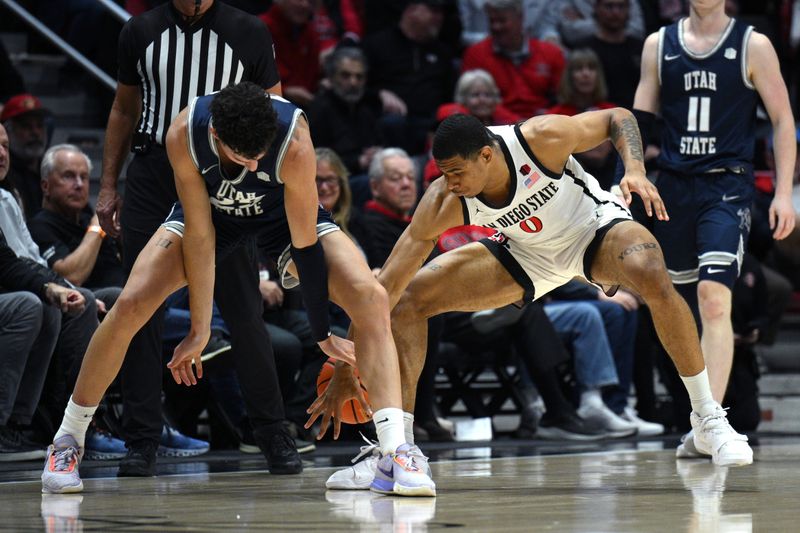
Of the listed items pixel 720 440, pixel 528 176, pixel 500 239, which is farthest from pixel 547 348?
pixel 528 176

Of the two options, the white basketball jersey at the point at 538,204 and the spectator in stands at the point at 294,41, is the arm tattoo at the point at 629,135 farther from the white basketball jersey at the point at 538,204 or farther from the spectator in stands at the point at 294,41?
the spectator in stands at the point at 294,41

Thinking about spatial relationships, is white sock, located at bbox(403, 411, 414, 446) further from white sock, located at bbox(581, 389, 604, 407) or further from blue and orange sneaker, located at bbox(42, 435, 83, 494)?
white sock, located at bbox(581, 389, 604, 407)

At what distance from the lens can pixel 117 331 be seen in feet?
14.2

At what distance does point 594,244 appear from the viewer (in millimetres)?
4703

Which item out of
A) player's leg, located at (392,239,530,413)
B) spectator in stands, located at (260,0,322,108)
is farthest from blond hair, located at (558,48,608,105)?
player's leg, located at (392,239,530,413)

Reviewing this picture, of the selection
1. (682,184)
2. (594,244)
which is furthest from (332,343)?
(682,184)

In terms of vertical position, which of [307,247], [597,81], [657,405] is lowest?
[657,405]

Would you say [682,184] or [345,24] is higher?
[345,24]

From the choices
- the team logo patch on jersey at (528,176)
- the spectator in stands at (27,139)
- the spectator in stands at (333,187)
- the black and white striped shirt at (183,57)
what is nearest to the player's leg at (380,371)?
the team logo patch on jersey at (528,176)

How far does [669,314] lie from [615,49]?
199 inches

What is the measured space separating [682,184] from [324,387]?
1977mm

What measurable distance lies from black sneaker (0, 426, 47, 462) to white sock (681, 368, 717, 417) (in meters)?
2.71

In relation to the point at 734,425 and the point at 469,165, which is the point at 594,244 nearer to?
the point at 469,165

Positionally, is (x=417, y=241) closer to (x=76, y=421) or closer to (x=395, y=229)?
(x=76, y=421)
